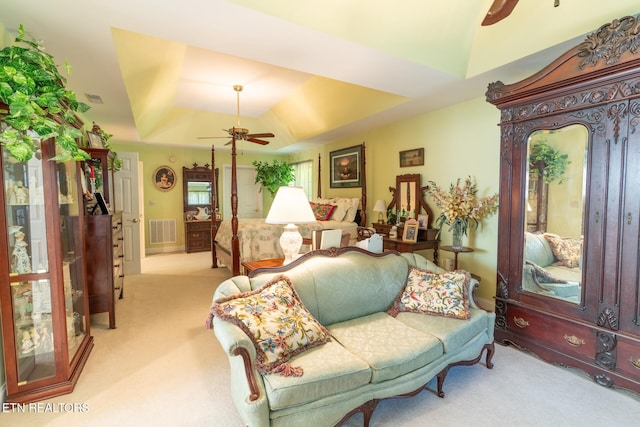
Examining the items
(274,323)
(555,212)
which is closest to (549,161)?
(555,212)

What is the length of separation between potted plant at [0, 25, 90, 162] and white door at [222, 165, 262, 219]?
584 cm

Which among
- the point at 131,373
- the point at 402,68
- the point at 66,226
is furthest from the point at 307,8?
the point at 131,373

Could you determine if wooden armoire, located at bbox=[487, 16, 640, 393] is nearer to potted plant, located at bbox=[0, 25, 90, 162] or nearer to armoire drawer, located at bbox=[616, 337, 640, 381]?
armoire drawer, located at bbox=[616, 337, 640, 381]

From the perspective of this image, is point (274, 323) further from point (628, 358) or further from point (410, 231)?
point (410, 231)

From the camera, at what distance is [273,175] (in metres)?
7.55

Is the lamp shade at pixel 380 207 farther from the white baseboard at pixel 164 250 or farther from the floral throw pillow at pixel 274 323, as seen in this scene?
the white baseboard at pixel 164 250

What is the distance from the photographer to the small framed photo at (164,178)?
6.91 metres

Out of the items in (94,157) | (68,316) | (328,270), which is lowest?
(68,316)

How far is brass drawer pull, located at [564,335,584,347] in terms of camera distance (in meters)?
2.29

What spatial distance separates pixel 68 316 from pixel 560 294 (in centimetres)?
380

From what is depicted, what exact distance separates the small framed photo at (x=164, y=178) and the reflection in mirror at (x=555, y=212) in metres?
6.84

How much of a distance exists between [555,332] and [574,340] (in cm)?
13

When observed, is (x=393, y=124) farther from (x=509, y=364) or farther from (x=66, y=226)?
(x=66, y=226)

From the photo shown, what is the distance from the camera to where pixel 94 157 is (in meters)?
3.65
